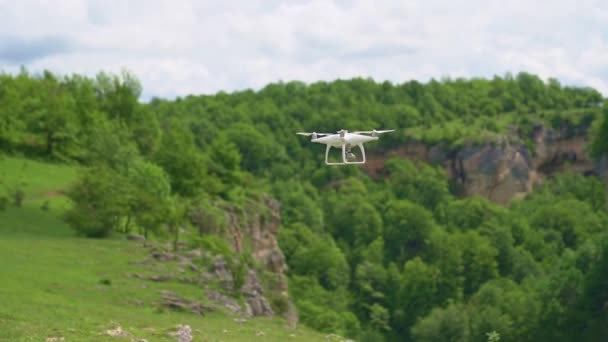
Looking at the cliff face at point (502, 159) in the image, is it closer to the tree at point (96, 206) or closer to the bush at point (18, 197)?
the bush at point (18, 197)

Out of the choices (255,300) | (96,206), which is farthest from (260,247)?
(255,300)

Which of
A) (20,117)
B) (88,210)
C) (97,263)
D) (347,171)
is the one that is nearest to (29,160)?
(20,117)

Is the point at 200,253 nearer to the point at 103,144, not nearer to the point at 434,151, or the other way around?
the point at 103,144

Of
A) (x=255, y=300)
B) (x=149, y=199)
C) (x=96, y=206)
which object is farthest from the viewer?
(x=149, y=199)

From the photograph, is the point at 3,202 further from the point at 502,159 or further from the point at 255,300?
the point at 502,159

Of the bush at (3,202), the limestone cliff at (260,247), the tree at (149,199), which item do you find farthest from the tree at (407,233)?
the bush at (3,202)
